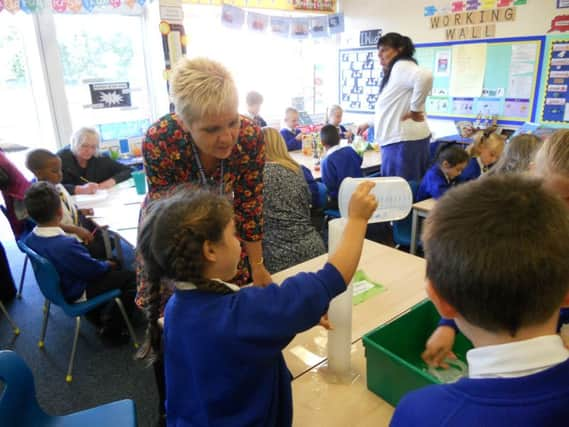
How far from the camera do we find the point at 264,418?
86 centimetres

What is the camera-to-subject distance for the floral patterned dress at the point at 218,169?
4.36ft

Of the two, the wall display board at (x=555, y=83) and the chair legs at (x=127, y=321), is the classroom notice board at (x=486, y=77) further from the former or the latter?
the chair legs at (x=127, y=321)

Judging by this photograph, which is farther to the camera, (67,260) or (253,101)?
(253,101)

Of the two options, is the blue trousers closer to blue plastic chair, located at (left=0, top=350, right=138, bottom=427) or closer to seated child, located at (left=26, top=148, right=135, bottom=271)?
seated child, located at (left=26, top=148, right=135, bottom=271)

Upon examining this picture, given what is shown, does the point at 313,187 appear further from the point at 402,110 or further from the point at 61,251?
the point at 61,251

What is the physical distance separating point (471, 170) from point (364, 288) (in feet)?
6.53

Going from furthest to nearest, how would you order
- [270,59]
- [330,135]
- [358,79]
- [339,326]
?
[358,79]
[270,59]
[330,135]
[339,326]

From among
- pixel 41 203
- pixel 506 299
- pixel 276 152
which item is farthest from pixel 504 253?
pixel 41 203

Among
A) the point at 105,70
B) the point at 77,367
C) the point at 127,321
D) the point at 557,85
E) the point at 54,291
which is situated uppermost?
the point at 105,70

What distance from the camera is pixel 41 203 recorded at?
82.0 inches

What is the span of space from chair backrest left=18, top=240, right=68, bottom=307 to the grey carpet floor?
16.7 inches

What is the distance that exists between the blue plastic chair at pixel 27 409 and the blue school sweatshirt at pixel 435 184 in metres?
2.25

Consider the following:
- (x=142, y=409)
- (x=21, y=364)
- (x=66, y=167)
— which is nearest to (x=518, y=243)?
(x=21, y=364)

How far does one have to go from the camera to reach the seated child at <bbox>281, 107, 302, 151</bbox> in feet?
14.5
